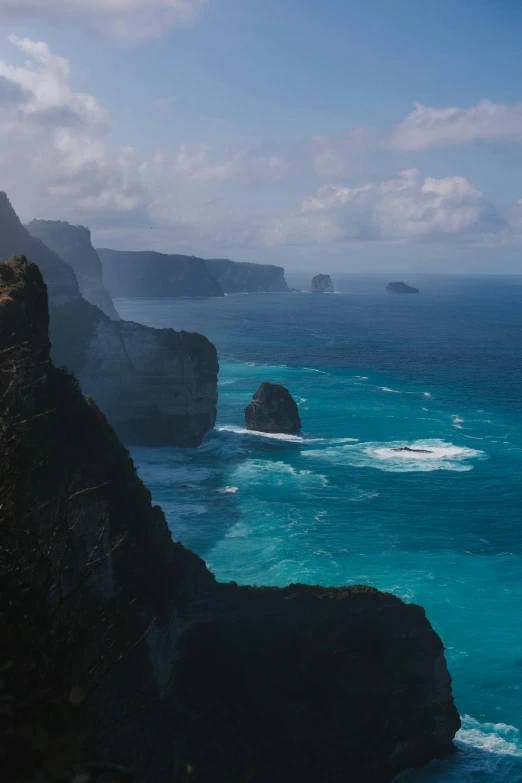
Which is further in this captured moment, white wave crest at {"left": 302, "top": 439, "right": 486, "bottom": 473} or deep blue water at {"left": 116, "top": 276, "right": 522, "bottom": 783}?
white wave crest at {"left": 302, "top": 439, "right": 486, "bottom": 473}

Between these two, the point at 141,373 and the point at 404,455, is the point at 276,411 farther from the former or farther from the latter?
the point at 404,455

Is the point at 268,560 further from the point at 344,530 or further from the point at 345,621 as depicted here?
the point at 345,621

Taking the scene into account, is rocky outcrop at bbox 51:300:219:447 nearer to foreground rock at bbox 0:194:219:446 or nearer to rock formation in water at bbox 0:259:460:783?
foreground rock at bbox 0:194:219:446

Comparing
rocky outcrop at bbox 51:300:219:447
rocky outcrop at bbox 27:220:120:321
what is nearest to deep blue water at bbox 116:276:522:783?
rocky outcrop at bbox 51:300:219:447

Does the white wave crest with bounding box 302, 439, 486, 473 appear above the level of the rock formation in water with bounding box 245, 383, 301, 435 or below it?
below

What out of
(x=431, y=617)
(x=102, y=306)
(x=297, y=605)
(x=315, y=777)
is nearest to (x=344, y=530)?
(x=431, y=617)

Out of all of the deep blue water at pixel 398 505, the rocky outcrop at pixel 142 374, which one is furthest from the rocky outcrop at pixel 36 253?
the deep blue water at pixel 398 505
